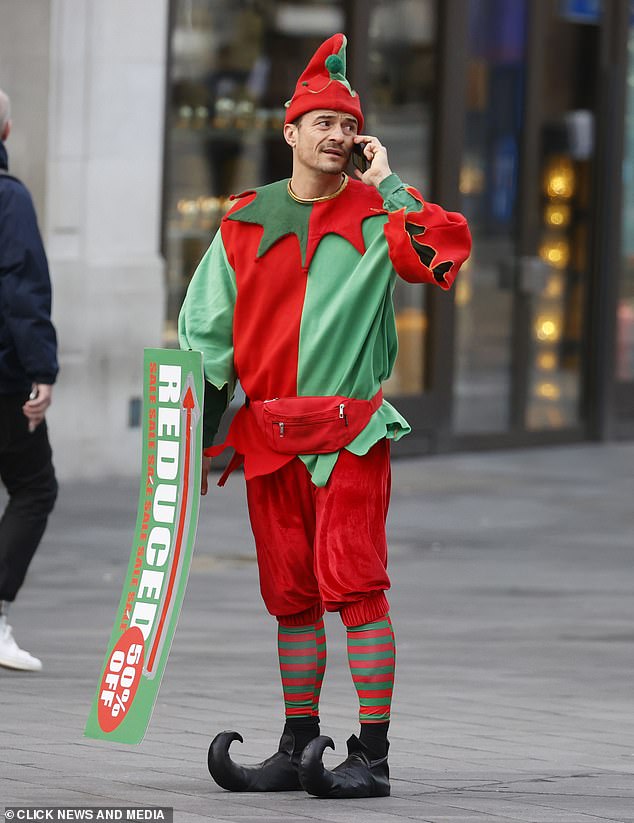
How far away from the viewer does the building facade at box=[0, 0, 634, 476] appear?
12.2 metres

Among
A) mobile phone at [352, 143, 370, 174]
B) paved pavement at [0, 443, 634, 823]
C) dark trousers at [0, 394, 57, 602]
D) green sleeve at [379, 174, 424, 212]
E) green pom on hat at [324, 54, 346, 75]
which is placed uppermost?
green pom on hat at [324, 54, 346, 75]

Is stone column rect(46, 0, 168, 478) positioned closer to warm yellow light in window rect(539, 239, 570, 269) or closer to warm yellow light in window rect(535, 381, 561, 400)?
warm yellow light in window rect(539, 239, 570, 269)

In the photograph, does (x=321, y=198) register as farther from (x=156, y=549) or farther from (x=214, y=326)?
(x=156, y=549)

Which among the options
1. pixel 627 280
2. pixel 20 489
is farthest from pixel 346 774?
pixel 627 280

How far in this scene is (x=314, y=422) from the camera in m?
5.17

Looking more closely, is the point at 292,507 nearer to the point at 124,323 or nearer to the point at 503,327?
the point at 124,323

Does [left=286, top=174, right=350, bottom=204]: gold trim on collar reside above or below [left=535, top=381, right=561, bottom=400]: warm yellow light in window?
above

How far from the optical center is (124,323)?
12.5 meters

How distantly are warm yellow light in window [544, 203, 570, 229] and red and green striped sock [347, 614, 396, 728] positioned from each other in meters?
10.6

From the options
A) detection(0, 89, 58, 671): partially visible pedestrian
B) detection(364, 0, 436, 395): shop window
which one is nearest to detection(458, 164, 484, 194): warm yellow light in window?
detection(364, 0, 436, 395): shop window

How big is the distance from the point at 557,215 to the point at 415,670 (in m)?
8.78

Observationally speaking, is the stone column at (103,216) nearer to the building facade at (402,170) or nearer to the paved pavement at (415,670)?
the building facade at (402,170)

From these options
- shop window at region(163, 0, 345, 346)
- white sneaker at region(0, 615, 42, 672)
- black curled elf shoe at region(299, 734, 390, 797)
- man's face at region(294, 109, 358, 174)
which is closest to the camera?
black curled elf shoe at region(299, 734, 390, 797)

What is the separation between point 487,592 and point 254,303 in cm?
409
